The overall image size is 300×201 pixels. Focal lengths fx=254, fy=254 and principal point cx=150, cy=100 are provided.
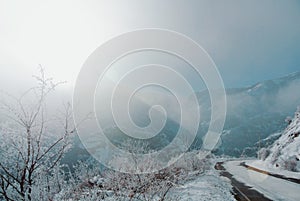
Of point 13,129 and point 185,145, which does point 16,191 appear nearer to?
point 13,129

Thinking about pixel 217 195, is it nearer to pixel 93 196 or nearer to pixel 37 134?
pixel 93 196

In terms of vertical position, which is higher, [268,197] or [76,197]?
[76,197]

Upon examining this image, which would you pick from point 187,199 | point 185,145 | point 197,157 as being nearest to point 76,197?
point 187,199

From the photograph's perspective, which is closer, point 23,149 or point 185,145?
point 23,149

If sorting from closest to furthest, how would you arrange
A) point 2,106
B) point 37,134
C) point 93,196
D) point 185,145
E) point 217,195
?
point 2,106 → point 37,134 → point 93,196 → point 217,195 → point 185,145

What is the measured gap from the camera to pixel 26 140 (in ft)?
14.3

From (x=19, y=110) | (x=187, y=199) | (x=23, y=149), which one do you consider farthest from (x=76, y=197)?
(x=187, y=199)

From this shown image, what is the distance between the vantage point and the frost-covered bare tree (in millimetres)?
4195

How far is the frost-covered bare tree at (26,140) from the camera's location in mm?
4195

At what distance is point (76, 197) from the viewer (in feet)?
19.8

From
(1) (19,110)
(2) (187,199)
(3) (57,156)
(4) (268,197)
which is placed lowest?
(4) (268,197)

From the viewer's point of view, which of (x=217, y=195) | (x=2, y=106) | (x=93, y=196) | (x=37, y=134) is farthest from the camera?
(x=217, y=195)

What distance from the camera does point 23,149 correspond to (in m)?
4.32

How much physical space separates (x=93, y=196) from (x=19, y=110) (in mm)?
3317
